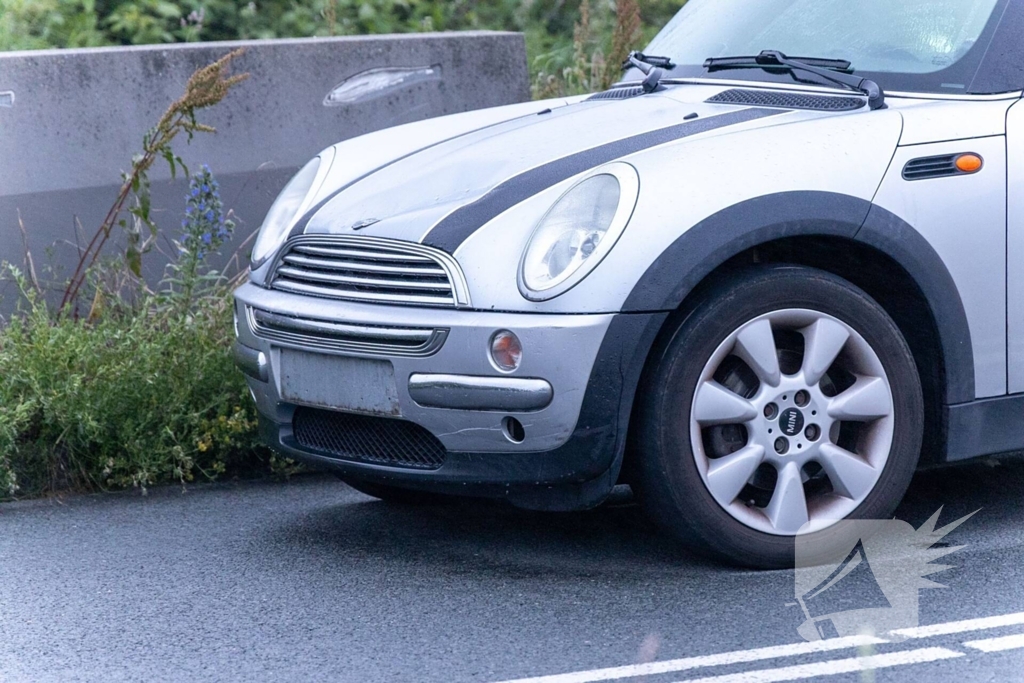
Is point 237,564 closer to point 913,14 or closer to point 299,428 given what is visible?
point 299,428

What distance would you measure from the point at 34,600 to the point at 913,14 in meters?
3.00

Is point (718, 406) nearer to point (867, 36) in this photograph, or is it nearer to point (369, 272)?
point (369, 272)

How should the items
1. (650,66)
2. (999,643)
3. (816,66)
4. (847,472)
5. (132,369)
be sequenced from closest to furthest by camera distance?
(999,643) < (847,472) < (816,66) < (650,66) < (132,369)

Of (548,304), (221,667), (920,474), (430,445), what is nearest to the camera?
(221,667)

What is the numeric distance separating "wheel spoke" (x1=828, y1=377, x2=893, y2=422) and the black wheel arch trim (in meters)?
0.21

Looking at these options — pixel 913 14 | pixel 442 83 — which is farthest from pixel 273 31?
pixel 913 14

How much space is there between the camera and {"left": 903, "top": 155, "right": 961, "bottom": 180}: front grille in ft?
12.2

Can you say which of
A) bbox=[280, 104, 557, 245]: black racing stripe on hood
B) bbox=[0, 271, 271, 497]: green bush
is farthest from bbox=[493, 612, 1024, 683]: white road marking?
bbox=[0, 271, 271, 497]: green bush

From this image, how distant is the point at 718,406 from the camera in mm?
3566

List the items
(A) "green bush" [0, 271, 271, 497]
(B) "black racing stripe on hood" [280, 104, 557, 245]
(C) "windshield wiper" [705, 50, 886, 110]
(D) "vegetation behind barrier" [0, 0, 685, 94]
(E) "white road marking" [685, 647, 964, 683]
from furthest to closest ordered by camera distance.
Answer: (D) "vegetation behind barrier" [0, 0, 685, 94] < (A) "green bush" [0, 271, 271, 497] < (B) "black racing stripe on hood" [280, 104, 557, 245] < (C) "windshield wiper" [705, 50, 886, 110] < (E) "white road marking" [685, 647, 964, 683]

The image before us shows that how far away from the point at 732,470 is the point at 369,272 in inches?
42.6

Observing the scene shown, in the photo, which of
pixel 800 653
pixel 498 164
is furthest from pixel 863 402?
pixel 498 164

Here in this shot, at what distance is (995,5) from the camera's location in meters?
4.10

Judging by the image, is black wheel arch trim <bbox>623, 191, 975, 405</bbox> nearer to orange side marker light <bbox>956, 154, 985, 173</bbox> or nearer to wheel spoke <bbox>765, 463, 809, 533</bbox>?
orange side marker light <bbox>956, 154, 985, 173</bbox>
